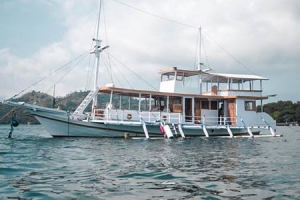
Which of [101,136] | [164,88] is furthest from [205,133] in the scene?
[101,136]

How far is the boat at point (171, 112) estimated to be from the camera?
68.9 ft

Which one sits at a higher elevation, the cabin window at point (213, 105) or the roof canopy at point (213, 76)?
the roof canopy at point (213, 76)

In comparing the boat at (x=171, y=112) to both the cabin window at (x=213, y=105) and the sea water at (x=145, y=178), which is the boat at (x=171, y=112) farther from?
the sea water at (x=145, y=178)

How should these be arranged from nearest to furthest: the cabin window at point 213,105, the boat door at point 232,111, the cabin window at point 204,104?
the boat door at point 232,111, the cabin window at point 204,104, the cabin window at point 213,105

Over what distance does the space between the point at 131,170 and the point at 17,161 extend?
4.10 meters

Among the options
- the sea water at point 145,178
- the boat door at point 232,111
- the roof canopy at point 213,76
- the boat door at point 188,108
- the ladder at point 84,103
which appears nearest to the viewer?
the sea water at point 145,178

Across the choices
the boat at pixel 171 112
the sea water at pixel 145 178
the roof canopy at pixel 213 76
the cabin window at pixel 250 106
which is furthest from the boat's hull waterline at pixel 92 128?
the sea water at pixel 145 178

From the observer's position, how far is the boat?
68.9 feet

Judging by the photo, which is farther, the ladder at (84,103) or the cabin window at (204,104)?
the cabin window at (204,104)

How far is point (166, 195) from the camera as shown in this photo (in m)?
6.34

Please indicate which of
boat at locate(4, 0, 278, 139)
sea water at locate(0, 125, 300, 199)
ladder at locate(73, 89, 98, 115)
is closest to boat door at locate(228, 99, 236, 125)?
boat at locate(4, 0, 278, 139)

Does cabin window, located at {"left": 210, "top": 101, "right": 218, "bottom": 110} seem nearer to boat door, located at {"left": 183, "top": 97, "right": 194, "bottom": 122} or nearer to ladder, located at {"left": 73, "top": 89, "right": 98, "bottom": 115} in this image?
boat door, located at {"left": 183, "top": 97, "right": 194, "bottom": 122}

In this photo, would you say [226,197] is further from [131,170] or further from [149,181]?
[131,170]

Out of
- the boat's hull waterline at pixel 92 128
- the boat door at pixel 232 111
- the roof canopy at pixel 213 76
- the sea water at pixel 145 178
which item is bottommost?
the sea water at pixel 145 178
